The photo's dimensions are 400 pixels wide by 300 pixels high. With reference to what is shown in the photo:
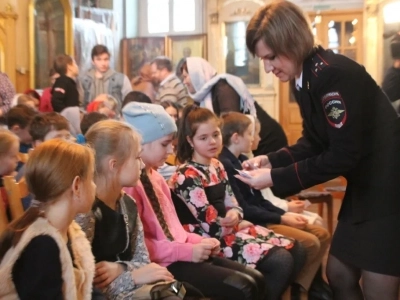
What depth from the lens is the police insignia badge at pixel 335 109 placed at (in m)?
2.06

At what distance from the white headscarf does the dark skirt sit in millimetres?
2427

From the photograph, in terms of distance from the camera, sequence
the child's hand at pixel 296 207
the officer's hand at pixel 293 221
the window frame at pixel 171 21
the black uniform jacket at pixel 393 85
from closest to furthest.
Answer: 1. the officer's hand at pixel 293 221
2. the black uniform jacket at pixel 393 85
3. the child's hand at pixel 296 207
4. the window frame at pixel 171 21

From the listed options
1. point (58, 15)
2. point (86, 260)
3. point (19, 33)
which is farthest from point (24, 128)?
point (58, 15)

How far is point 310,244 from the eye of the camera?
11.8 feet

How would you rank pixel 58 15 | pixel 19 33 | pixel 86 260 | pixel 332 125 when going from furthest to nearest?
pixel 58 15
pixel 19 33
pixel 332 125
pixel 86 260

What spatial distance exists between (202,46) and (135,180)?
10.4 meters

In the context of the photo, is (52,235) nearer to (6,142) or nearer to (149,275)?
(149,275)

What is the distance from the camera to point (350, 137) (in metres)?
2.08

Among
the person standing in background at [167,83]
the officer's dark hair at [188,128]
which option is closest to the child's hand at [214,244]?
the officer's dark hair at [188,128]

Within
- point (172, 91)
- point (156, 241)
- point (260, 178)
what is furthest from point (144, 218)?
point (172, 91)

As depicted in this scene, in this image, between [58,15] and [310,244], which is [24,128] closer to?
[310,244]

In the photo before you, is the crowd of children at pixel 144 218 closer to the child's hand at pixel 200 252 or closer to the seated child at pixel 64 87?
the child's hand at pixel 200 252

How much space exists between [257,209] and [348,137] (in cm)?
164

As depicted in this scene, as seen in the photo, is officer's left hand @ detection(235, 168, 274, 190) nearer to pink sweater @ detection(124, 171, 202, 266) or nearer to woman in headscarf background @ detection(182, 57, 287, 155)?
pink sweater @ detection(124, 171, 202, 266)
